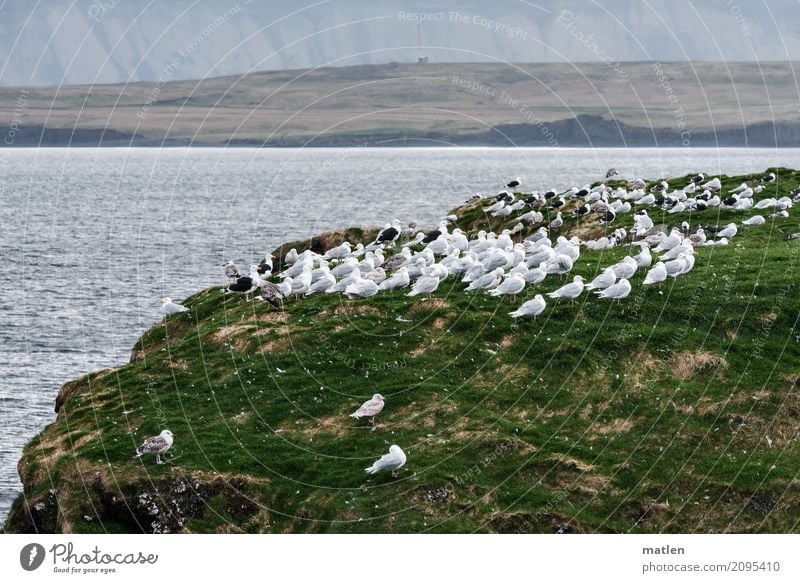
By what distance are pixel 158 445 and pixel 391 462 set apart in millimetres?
6636

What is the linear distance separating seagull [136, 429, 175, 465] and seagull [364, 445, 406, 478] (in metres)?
5.78

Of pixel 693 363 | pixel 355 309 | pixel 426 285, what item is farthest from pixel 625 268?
pixel 355 309

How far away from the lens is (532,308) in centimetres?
3634

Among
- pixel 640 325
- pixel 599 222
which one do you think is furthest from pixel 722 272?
pixel 599 222

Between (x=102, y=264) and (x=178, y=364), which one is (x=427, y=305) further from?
(x=102, y=264)

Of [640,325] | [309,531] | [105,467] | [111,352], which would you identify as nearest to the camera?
[309,531]

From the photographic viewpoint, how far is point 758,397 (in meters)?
32.6

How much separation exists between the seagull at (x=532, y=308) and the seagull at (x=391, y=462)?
9.16 meters

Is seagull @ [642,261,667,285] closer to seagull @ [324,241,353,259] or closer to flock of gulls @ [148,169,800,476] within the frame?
flock of gulls @ [148,169,800,476]

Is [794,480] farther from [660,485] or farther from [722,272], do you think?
[722,272]

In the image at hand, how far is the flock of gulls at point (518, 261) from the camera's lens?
1500 inches

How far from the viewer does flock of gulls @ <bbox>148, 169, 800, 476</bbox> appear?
38.1m

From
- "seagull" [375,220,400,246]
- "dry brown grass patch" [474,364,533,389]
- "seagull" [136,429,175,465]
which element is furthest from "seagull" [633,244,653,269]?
"seagull" [136,429,175,465]

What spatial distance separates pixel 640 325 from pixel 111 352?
1510 inches
